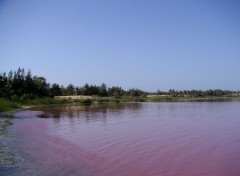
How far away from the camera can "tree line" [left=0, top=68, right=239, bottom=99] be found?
53.3m

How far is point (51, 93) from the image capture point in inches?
3233

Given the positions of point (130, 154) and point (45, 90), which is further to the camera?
point (45, 90)

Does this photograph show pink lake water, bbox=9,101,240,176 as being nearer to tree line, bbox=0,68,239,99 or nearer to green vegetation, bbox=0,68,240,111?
green vegetation, bbox=0,68,240,111

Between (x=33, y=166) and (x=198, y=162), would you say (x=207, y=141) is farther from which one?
(x=33, y=166)

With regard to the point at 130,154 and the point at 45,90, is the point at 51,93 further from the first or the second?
the point at 130,154

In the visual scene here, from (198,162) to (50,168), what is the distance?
4.54 meters

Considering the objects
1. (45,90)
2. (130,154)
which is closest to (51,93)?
(45,90)

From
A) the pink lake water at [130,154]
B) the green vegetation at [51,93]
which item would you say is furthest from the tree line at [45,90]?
the pink lake water at [130,154]

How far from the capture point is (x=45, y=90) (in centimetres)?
7319

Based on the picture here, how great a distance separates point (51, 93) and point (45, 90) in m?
9.00

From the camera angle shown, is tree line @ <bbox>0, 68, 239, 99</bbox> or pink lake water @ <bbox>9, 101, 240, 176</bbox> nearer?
pink lake water @ <bbox>9, 101, 240, 176</bbox>

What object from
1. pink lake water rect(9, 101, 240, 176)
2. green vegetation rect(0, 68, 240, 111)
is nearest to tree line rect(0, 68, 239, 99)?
green vegetation rect(0, 68, 240, 111)

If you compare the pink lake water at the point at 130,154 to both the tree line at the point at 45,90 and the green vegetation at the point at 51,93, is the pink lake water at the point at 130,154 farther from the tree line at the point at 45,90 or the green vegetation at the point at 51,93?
the tree line at the point at 45,90

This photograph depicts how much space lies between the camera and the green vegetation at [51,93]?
49.4 metres
